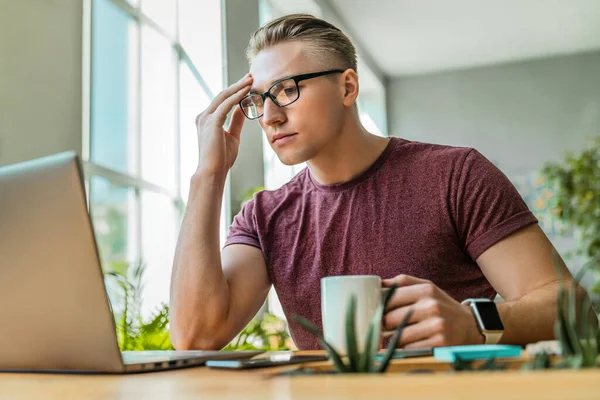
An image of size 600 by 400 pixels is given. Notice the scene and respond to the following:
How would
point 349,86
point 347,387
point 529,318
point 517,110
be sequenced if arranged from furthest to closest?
point 517,110
point 349,86
point 529,318
point 347,387

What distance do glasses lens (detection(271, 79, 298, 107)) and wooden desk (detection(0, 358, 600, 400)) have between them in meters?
1.07

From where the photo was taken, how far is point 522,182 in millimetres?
8219

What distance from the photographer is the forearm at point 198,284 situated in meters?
1.53

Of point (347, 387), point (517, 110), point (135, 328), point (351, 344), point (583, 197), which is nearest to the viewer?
point (347, 387)

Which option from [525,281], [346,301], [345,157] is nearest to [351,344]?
[346,301]

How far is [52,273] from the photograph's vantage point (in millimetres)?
809

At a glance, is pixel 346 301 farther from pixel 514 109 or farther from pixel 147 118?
pixel 514 109

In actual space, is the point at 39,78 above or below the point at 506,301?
above

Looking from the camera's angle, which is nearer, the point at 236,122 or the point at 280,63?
the point at 280,63

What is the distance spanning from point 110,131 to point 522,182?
6.12 metres

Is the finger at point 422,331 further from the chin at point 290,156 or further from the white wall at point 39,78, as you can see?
the white wall at point 39,78

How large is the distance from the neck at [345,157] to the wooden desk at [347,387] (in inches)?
43.1

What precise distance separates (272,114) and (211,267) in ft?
1.33

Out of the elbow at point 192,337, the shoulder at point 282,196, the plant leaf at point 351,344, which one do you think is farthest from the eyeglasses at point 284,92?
the plant leaf at point 351,344
